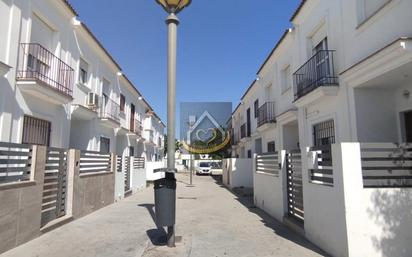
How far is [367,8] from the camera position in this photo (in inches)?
291

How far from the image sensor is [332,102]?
28.7 feet

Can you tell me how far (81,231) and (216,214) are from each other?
4.32 metres

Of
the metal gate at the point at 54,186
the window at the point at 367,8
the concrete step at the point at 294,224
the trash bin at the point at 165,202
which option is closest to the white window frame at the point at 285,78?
the window at the point at 367,8

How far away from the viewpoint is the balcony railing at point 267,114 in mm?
15145

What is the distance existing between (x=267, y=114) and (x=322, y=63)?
6783 mm

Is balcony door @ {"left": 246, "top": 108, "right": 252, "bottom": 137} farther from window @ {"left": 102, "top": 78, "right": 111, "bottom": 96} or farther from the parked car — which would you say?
the parked car

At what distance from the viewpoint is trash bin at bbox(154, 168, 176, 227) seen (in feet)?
18.7

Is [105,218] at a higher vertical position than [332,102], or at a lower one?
lower

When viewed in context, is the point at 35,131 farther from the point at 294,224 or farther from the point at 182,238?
Answer: the point at 294,224

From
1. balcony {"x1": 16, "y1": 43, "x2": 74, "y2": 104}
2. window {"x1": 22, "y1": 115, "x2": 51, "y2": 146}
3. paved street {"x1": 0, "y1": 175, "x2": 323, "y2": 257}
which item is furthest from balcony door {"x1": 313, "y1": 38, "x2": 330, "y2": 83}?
window {"x1": 22, "y1": 115, "x2": 51, "y2": 146}

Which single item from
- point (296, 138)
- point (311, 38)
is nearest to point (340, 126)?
point (311, 38)

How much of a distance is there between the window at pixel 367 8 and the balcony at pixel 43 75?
28.7ft

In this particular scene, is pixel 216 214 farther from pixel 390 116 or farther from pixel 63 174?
pixel 390 116

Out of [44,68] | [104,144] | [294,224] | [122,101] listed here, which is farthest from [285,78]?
[122,101]
